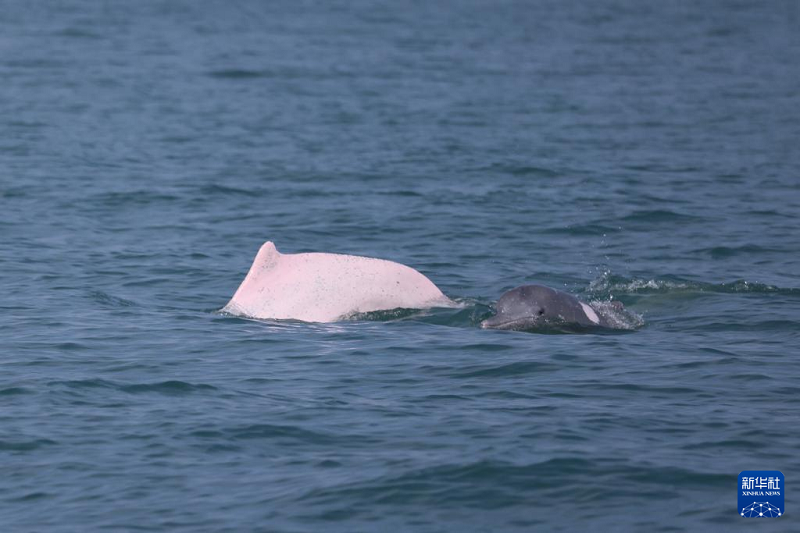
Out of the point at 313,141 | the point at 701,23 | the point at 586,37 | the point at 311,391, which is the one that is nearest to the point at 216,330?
the point at 311,391

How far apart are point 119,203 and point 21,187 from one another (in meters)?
2.62

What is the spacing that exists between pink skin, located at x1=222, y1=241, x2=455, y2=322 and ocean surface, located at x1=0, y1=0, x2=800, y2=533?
0.89 ft

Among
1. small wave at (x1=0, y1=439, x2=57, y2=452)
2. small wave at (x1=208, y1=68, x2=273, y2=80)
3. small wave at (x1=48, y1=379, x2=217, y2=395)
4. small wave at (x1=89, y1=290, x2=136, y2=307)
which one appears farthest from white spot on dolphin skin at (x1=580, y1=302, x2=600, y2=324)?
small wave at (x1=208, y1=68, x2=273, y2=80)

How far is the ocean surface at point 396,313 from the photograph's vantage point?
1016 cm

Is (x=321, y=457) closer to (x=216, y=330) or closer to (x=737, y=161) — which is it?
(x=216, y=330)

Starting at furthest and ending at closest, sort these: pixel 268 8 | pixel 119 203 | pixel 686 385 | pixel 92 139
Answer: pixel 268 8 < pixel 92 139 < pixel 119 203 < pixel 686 385

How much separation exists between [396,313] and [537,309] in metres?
1.85

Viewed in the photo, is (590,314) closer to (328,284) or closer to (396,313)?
(396,313)

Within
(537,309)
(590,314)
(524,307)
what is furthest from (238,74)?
(537,309)

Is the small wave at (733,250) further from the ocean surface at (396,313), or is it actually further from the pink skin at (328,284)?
the pink skin at (328,284)

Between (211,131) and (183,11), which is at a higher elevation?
(183,11)

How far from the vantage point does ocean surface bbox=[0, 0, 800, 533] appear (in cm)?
1016

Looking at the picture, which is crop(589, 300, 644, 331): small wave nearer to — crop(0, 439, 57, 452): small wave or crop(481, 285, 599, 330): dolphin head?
crop(481, 285, 599, 330): dolphin head

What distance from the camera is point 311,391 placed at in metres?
12.8
